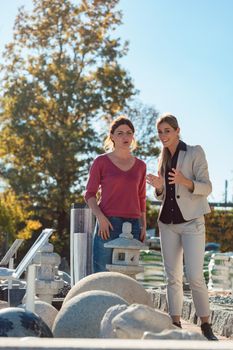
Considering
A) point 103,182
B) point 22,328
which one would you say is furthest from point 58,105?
point 22,328

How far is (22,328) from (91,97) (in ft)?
71.1

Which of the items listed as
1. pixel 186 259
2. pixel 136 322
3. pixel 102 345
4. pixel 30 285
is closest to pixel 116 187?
pixel 186 259

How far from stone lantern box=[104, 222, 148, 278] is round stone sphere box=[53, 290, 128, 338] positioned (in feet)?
5.42

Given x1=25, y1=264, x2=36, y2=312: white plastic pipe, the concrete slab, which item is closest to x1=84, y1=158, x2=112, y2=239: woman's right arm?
x1=25, y1=264, x2=36, y2=312: white plastic pipe

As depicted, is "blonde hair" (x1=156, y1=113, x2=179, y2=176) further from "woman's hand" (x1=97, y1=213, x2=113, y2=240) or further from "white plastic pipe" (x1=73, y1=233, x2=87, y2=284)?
"white plastic pipe" (x1=73, y1=233, x2=87, y2=284)

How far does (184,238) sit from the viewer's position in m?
5.86

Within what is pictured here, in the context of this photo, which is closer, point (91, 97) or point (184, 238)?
point (184, 238)

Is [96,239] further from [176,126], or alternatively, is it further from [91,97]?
[91,97]

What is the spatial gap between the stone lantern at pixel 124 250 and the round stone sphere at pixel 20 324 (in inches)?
84.6

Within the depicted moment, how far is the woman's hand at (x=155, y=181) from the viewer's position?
5824mm

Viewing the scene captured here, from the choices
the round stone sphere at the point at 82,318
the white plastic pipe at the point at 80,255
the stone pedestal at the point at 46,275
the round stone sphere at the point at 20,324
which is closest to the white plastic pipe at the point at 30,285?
the round stone sphere at the point at 20,324

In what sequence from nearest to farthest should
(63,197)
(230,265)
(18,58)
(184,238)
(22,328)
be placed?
1. (22,328)
2. (184,238)
3. (230,265)
4. (63,197)
5. (18,58)

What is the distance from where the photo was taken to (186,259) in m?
5.83

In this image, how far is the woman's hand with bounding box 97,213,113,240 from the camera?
586 cm
